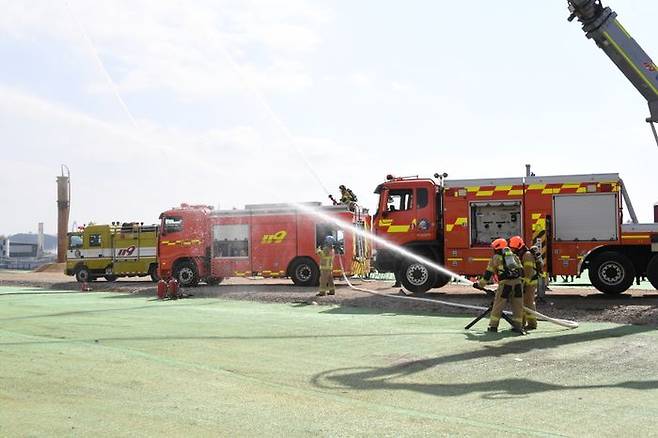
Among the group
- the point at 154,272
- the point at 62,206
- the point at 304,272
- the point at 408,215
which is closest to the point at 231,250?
the point at 304,272

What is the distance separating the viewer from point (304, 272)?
20.9m

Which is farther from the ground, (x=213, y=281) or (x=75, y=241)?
(x=75, y=241)

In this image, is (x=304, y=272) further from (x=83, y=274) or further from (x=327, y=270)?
(x=83, y=274)

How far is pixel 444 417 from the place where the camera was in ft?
17.5

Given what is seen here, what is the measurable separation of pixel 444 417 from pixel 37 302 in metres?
13.6

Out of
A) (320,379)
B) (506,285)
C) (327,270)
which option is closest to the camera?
(320,379)

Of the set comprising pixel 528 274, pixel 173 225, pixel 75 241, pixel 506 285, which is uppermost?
pixel 173 225

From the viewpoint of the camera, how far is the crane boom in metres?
14.0

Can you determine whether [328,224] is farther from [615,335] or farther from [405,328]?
[615,335]

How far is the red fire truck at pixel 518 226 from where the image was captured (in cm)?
1520

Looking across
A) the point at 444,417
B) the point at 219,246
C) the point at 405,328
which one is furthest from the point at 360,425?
the point at 219,246

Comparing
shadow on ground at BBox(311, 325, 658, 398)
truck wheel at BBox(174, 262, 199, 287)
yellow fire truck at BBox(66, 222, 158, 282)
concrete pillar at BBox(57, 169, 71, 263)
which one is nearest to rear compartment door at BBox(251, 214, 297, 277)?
truck wheel at BBox(174, 262, 199, 287)

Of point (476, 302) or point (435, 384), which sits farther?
point (476, 302)

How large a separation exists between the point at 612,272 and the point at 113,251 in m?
19.9
